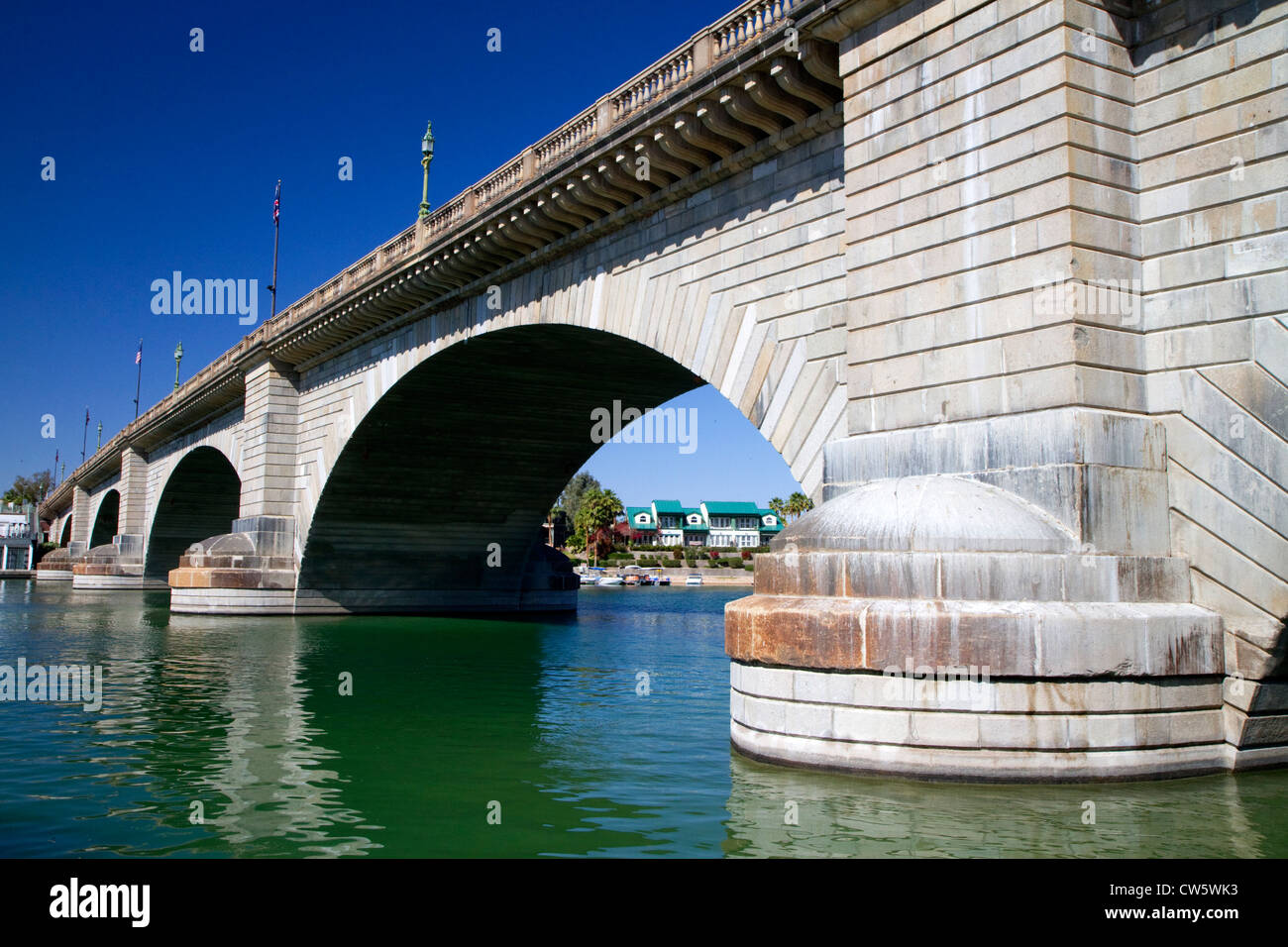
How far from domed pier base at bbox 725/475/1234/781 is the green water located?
11.2 inches

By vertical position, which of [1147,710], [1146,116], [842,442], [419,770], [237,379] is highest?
[237,379]

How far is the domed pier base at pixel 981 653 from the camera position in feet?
30.7

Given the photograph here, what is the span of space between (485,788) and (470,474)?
26.6 meters

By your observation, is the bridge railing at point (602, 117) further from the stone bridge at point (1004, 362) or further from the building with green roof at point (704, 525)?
the building with green roof at point (704, 525)

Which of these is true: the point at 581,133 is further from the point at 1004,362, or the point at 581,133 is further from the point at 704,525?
the point at 704,525

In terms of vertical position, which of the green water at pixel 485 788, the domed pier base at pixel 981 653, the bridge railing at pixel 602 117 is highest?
the bridge railing at pixel 602 117

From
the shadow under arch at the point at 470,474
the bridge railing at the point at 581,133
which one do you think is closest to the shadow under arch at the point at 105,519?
the shadow under arch at the point at 470,474

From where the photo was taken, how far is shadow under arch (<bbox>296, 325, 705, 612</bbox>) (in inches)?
1131

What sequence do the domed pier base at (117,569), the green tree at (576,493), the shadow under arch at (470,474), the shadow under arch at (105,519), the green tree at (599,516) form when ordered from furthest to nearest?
the green tree at (576,493) < the green tree at (599,516) < the shadow under arch at (105,519) < the domed pier base at (117,569) < the shadow under arch at (470,474)

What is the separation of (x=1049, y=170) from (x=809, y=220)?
483 centimetres

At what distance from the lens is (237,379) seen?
4178 centimetres

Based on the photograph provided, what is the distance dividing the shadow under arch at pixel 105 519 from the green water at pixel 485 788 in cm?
6859
